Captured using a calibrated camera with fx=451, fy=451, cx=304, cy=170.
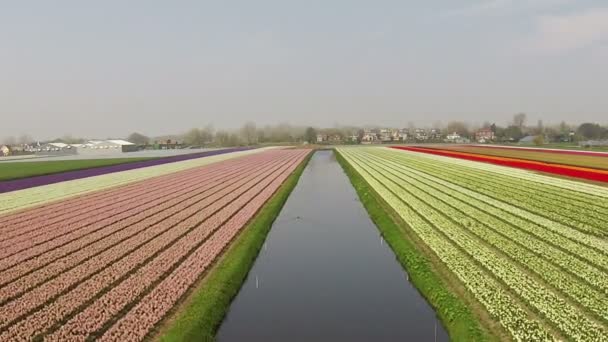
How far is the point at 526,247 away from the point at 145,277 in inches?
525

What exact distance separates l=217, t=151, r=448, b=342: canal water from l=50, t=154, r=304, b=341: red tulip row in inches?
92.5

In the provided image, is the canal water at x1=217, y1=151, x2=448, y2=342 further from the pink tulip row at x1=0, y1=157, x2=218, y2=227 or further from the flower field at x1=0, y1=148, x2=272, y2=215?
the flower field at x1=0, y1=148, x2=272, y2=215

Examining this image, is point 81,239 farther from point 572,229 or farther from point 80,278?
point 572,229

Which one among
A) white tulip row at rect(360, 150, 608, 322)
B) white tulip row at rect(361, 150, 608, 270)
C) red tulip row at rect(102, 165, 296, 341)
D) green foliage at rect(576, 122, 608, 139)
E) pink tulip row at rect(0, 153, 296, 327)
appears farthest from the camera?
green foliage at rect(576, 122, 608, 139)

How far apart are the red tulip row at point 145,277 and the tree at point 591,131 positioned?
658 feet

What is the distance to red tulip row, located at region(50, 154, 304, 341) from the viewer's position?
10492 millimetres

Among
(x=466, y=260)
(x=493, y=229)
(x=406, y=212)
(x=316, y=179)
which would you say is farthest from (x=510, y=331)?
(x=316, y=179)

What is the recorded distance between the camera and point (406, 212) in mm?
24734

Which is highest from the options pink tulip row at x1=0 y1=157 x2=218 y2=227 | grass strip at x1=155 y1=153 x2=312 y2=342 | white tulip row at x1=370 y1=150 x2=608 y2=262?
pink tulip row at x1=0 y1=157 x2=218 y2=227

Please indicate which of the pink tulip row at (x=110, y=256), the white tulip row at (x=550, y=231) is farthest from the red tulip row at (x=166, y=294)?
the white tulip row at (x=550, y=231)

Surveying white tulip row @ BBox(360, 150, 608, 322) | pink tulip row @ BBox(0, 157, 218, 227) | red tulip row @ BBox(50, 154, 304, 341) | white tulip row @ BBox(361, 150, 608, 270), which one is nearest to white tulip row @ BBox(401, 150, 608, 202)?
white tulip row @ BBox(361, 150, 608, 270)

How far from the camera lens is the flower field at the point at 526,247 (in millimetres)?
10688

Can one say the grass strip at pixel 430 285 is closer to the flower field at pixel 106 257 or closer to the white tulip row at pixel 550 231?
the white tulip row at pixel 550 231

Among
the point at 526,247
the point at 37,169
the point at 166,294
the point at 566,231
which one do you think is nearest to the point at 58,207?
the point at 166,294
